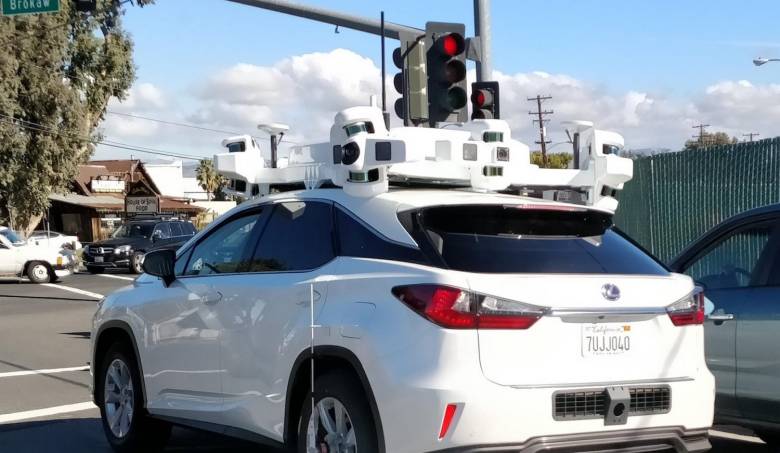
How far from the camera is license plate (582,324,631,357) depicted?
4.82m

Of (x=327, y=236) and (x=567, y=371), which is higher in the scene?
(x=327, y=236)

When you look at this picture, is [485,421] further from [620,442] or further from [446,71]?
[446,71]

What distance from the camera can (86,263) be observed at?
34.0m

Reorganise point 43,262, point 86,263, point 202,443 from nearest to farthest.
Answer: point 202,443, point 43,262, point 86,263

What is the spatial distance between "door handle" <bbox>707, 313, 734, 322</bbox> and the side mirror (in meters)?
3.59

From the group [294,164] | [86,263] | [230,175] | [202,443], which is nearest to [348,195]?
[294,164]

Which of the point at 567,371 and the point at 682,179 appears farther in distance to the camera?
the point at 682,179

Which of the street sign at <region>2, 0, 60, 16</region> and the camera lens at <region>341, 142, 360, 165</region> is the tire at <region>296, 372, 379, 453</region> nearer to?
the camera lens at <region>341, 142, 360, 165</region>

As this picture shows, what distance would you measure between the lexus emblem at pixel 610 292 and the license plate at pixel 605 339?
5.4 inches

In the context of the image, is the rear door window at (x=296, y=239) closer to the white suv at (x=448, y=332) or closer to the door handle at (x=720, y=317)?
the white suv at (x=448, y=332)

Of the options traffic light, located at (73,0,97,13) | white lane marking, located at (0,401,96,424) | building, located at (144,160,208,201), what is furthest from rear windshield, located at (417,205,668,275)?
building, located at (144,160,208,201)

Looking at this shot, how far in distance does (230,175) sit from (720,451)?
4.10 metres

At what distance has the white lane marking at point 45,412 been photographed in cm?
897

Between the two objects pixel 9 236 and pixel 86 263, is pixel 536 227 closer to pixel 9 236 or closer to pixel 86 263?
pixel 9 236
